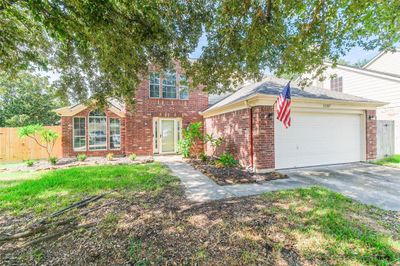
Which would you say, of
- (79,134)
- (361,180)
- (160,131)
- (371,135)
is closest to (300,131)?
(361,180)

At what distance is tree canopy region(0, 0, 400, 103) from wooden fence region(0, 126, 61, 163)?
7303 mm

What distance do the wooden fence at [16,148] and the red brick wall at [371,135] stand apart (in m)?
16.3

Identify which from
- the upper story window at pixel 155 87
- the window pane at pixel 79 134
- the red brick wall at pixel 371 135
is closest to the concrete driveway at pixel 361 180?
the red brick wall at pixel 371 135

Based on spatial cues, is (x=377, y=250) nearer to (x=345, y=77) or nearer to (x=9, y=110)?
(x=345, y=77)

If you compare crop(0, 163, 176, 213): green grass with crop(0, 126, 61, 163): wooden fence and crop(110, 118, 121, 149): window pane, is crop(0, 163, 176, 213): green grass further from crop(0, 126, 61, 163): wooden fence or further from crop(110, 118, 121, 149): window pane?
crop(0, 126, 61, 163): wooden fence

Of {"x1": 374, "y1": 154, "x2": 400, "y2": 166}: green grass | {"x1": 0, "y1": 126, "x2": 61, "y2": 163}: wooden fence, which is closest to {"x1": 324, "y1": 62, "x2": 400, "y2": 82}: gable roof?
{"x1": 374, "y1": 154, "x2": 400, "y2": 166}: green grass

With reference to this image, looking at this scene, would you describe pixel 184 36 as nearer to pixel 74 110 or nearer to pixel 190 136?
pixel 190 136

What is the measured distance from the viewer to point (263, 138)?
6.88 meters

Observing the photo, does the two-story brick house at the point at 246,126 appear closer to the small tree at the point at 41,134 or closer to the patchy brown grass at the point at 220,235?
the small tree at the point at 41,134

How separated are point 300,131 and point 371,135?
3.97m

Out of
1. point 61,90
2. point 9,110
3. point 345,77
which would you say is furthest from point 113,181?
point 9,110

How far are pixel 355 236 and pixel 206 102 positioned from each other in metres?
10.9

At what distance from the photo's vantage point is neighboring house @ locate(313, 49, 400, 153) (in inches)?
413

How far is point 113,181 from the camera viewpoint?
19.8ft
